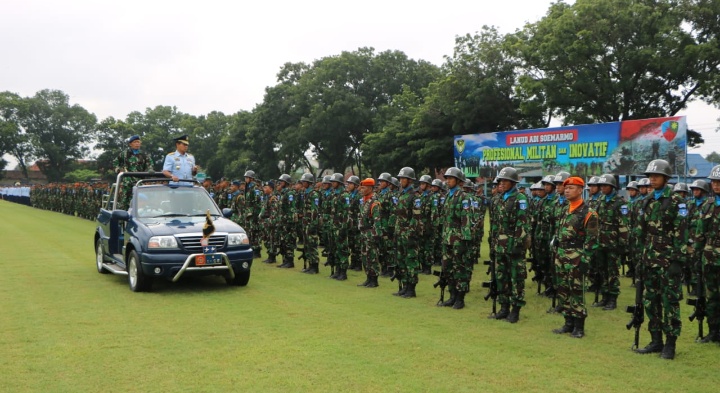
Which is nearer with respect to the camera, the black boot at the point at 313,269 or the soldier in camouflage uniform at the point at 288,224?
the black boot at the point at 313,269

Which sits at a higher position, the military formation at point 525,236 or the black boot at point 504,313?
the military formation at point 525,236

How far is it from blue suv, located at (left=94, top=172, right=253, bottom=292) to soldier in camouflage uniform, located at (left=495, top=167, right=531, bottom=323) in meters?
4.34

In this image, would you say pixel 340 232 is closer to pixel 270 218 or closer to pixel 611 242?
pixel 270 218

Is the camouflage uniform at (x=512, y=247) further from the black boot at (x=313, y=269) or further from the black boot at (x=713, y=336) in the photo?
the black boot at (x=313, y=269)

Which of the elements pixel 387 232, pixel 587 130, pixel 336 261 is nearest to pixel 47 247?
pixel 336 261

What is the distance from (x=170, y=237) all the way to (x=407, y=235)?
384 centimetres

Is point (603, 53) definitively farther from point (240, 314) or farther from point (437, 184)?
point (240, 314)

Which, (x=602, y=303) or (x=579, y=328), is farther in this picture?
(x=602, y=303)

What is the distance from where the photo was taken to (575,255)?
7441 mm

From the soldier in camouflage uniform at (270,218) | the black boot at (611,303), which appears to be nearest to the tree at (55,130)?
the soldier in camouflage uniform at (270,218)

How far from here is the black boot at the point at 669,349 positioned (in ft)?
21.6

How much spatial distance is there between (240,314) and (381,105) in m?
43.4

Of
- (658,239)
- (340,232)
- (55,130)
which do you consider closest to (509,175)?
(658,239)

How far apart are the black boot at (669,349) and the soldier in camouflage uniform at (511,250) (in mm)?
2037
